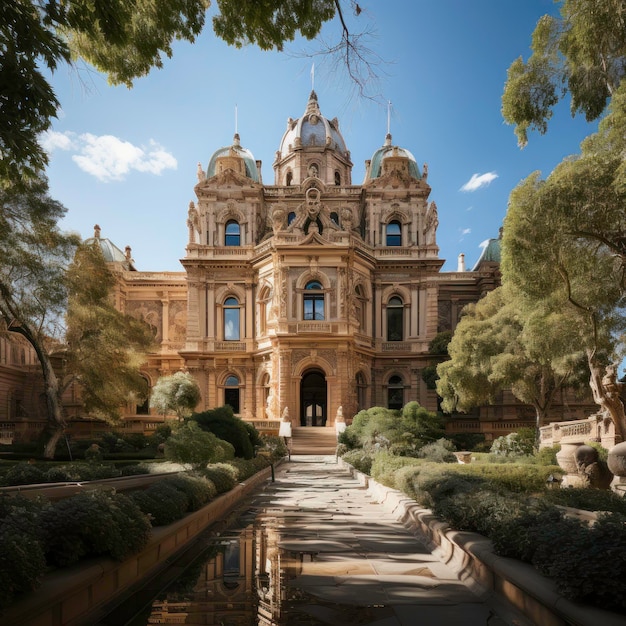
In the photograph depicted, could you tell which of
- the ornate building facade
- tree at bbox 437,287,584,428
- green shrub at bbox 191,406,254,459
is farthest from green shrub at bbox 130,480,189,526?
the ornate building facade

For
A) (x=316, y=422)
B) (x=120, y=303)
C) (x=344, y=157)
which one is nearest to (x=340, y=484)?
(x=316, y=422)

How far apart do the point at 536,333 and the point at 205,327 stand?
83.0 ft

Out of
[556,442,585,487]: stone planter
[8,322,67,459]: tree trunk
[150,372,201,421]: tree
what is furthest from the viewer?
[150,372,201,421]: tree

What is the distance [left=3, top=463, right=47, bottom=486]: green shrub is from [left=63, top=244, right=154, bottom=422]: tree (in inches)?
446

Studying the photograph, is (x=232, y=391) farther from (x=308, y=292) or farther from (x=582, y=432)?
(x=582, y=432)

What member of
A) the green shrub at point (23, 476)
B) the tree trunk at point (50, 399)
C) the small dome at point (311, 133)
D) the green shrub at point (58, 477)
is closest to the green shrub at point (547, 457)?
the green shrub at point (58, 477)

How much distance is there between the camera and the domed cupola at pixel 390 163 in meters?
41.8

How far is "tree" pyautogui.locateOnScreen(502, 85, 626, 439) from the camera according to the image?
12.6 metres

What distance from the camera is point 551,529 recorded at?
5.13m

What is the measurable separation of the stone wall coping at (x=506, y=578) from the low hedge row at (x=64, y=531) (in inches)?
147

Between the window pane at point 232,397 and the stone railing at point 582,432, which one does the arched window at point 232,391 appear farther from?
the stone railing at point 582,432

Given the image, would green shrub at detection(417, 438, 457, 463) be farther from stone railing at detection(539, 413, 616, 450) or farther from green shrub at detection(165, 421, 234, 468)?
green shrub at detection(165, 421, 234, 468)

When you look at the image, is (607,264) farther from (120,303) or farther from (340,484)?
(120,303)

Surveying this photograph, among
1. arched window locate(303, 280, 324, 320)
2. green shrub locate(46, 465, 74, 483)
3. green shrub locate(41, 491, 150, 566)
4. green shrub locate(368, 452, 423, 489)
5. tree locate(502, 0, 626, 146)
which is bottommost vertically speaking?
green shrub locate(368, 452, 423, 489)
